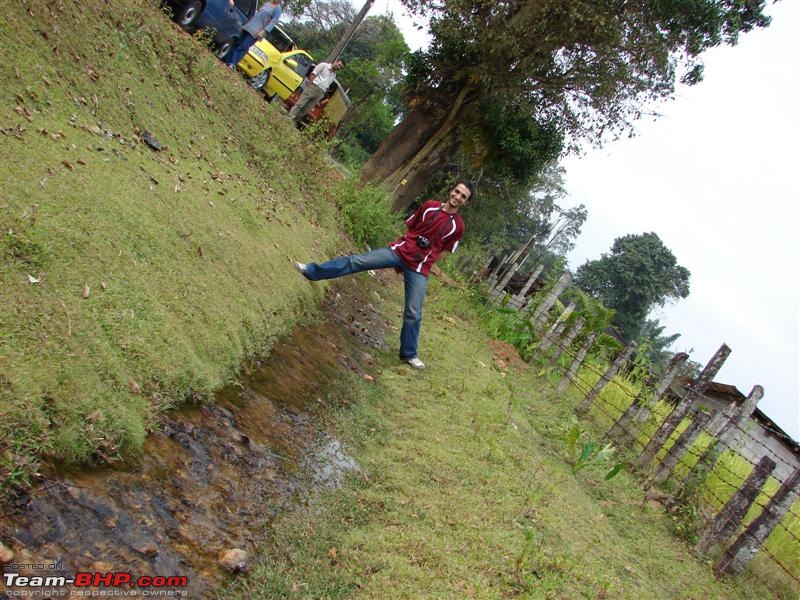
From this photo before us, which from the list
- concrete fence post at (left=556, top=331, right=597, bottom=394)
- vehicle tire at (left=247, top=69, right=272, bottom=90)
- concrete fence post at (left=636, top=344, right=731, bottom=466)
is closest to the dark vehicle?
vehicle tire at (left=247, top=69, right=272, bottom=90)

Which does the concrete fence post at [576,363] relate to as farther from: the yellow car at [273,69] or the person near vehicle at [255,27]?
the yellow car at [273,69]

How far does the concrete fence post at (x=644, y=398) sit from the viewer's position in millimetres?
8516

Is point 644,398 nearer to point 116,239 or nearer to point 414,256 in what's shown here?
point 414,256

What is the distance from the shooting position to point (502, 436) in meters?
5.93

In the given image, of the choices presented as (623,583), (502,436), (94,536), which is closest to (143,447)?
(94,536)

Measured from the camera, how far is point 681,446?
24.5 ft

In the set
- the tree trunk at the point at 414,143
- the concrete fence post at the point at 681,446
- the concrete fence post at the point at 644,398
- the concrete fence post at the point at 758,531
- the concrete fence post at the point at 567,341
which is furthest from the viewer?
the tree trunk at the point at 414,143

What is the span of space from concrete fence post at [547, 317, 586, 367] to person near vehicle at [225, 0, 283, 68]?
322 inches

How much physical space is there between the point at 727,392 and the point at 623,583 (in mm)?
23174

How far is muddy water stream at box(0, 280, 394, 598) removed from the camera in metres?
2.23

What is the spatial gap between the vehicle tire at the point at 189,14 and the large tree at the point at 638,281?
1887 inches

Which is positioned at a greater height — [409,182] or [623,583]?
[409,182]

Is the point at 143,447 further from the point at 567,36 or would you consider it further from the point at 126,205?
the point at 567,36

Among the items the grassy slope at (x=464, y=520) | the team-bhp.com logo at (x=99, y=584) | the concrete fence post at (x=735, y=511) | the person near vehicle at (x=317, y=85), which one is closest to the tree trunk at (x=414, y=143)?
the person near vehicle at (x=317, y=85)
